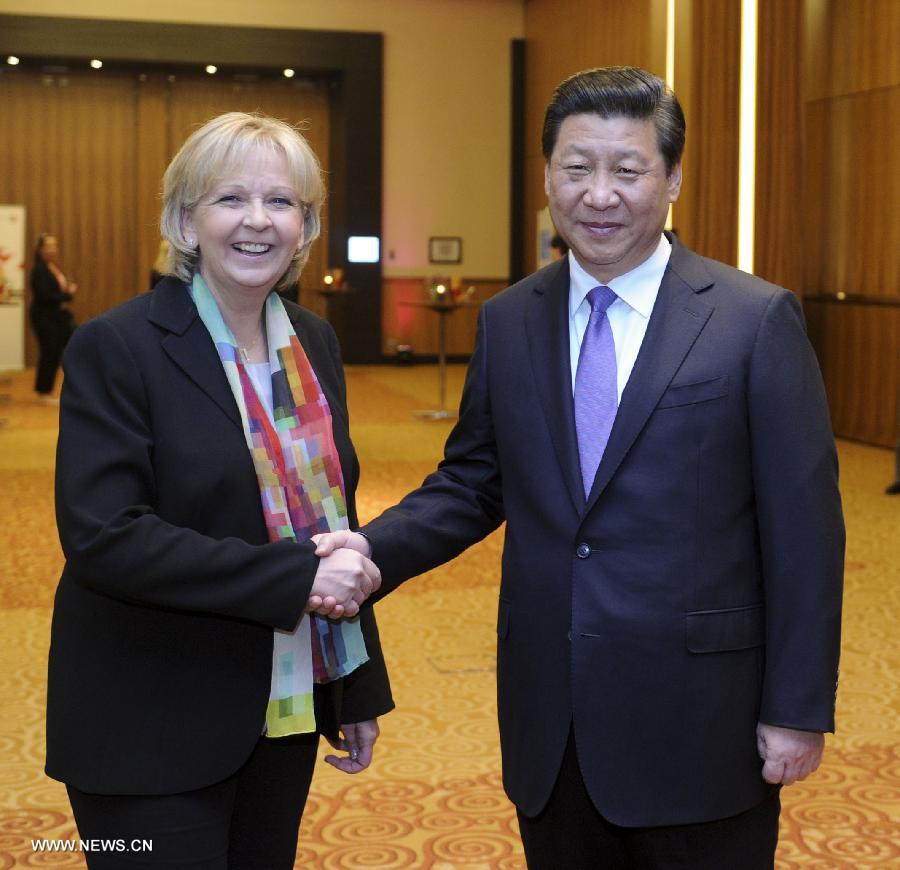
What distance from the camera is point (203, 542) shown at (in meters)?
1.95

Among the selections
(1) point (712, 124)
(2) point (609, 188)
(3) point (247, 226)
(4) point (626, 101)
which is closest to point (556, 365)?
(2) point (609, 188)

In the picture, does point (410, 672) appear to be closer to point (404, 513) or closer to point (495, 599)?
point (495, 599)

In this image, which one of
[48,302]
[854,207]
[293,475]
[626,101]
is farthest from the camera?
[48,302]

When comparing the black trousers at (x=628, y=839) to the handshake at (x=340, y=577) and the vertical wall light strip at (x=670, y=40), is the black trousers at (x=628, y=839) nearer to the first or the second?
Answer: the handshake at (x=340, y=577)

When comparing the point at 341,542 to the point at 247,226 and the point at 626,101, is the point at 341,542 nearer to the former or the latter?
the point at 247,226

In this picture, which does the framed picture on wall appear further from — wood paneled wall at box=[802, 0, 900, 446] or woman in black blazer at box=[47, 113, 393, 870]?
woman in black blazer at box=[47, 113, 393, 870]

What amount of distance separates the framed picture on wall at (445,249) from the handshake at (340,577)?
17.5 metres

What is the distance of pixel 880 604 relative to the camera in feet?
20.3

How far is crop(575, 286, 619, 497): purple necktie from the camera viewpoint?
81.0 inches

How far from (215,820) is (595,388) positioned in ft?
3.03

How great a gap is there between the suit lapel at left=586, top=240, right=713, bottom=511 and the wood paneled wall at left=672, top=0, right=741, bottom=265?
999 cm

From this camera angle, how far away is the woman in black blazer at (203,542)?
1.95 meters

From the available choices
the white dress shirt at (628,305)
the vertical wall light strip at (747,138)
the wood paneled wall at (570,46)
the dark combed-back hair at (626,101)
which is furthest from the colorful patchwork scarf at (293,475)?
the wood paneled wall at (570,46)

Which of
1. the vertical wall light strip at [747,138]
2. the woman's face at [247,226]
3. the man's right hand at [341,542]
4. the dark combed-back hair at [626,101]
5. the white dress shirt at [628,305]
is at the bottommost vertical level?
the man's right hand at [341,542]
